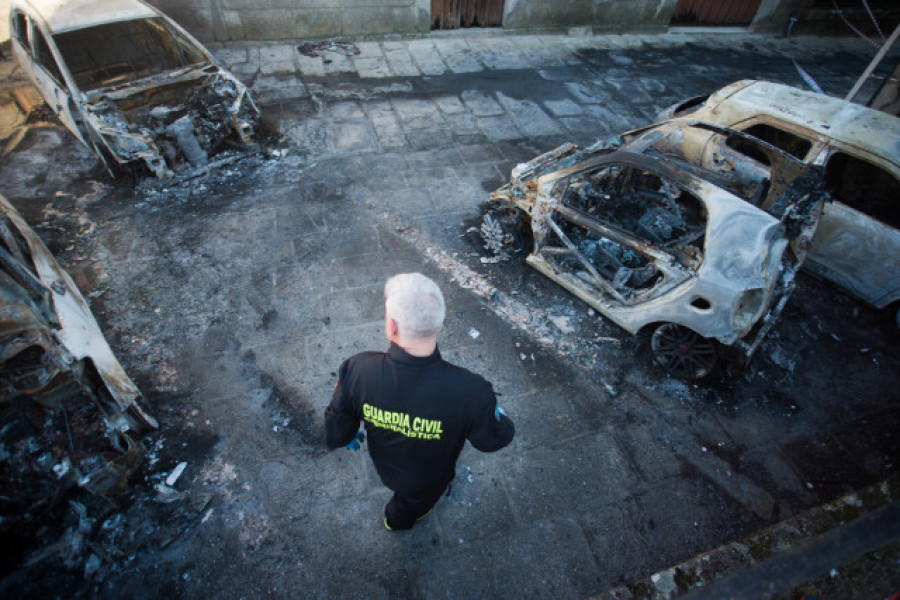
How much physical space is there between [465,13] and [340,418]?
33.9 feet

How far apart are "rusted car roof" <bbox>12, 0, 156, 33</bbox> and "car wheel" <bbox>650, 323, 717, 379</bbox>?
25.2 ft

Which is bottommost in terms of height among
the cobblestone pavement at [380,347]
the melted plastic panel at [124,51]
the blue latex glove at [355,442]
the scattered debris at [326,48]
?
the cobblestone pavement at [380,347]

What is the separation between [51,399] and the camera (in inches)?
104

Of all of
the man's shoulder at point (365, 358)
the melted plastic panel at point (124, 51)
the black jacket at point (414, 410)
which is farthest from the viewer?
the melted plastic panel at point (124, 51)

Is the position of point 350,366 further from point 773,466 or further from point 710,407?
point 773,466

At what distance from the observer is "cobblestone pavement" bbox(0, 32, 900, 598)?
3059 mm

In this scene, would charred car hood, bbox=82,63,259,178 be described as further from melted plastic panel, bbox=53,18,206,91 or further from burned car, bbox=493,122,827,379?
burned car, bbox=493,122,827,379

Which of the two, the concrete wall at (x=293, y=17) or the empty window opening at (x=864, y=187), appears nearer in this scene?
the empty window opening at (x=864, y=187)

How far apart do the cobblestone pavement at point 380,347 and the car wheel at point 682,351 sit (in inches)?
6.5

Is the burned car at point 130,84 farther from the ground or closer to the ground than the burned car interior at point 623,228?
farther from the ground

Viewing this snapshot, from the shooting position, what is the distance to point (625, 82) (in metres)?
Result: 8.96

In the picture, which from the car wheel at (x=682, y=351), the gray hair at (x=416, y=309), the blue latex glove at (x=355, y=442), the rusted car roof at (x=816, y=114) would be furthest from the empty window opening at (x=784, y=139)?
the blue latex glove at (x=355, y=442)

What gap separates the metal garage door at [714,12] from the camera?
10.9m

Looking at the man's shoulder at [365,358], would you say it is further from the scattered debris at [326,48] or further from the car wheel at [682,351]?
the scattered debris at [326,48]
